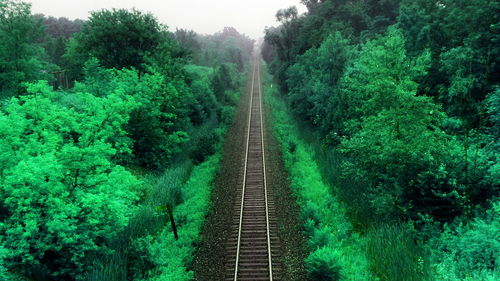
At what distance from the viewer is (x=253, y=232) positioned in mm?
15641

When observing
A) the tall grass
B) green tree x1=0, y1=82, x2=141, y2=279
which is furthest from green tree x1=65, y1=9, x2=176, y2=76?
green tree x1=0, y1=82, x2=141, y2=279

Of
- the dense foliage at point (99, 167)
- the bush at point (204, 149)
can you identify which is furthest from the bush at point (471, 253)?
the bush at point (204, 149)

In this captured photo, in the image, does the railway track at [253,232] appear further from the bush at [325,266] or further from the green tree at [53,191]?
the green tree at [53,191]

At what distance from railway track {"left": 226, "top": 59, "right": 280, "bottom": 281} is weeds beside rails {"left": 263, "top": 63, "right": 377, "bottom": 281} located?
1.64m

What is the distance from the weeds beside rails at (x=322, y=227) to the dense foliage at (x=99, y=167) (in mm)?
5277

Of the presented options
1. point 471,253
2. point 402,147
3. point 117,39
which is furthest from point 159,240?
point 117,39

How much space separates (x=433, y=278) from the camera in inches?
427

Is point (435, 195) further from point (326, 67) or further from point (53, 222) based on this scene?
point (326, 67)

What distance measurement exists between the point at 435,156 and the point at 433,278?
6118mm

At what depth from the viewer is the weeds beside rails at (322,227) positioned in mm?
12320

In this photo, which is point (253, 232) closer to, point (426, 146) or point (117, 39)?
point (426, 146)

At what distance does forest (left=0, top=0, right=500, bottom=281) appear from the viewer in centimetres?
1093

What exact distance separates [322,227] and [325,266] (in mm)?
3529

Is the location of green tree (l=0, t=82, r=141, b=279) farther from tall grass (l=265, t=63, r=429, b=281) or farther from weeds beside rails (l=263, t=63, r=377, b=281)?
tall grass (l=265, t=63, r=429, b=281)
